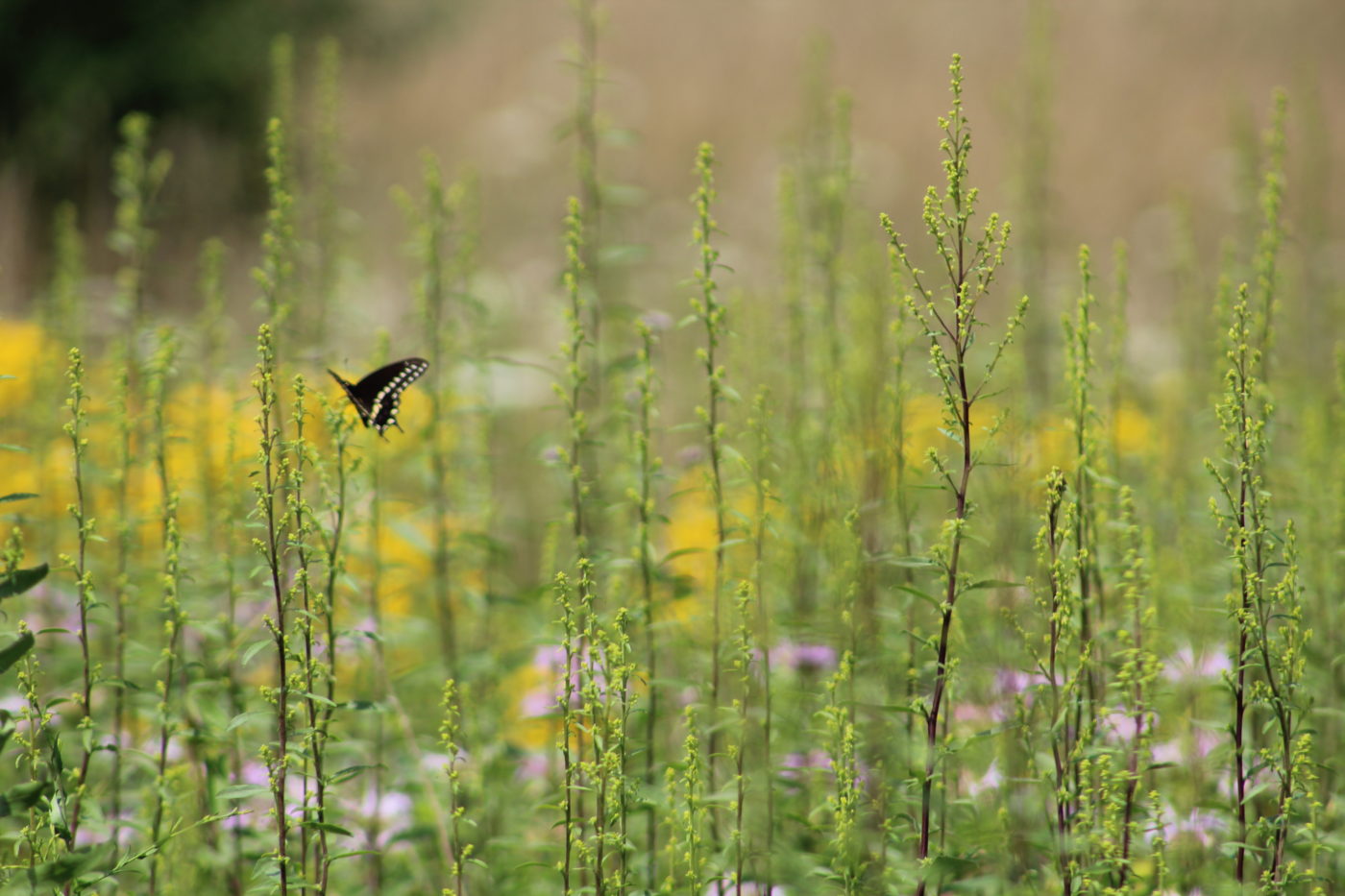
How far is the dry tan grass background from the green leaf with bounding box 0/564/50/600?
735 centimetres

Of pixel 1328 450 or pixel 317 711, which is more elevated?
pixel 1328 450

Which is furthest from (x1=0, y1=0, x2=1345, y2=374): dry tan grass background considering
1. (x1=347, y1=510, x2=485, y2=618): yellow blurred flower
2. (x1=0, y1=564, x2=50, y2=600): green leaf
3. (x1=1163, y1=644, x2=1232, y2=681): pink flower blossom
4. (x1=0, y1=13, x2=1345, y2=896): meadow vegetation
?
(x1=0, y1=564, x2=50, y2=600): green leaf

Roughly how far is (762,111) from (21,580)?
1220 cm

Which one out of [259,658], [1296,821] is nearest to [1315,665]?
[1296,821]

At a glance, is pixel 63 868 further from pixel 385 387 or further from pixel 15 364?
pixel 15 364

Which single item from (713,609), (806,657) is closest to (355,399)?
(713,609)

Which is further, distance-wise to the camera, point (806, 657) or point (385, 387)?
point (806, 657)

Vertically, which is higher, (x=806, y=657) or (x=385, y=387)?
(x=385, y=387)

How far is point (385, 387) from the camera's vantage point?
2.17m

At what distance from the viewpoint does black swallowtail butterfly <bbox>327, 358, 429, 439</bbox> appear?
2062mm

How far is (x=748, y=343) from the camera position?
2.88 m

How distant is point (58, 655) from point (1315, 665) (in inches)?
108

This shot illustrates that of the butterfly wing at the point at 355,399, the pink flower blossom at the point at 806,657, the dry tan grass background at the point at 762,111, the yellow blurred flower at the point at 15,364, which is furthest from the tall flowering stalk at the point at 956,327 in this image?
the dry tan grass background at the point at 762,111

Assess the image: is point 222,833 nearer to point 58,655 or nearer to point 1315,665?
point 58,655
